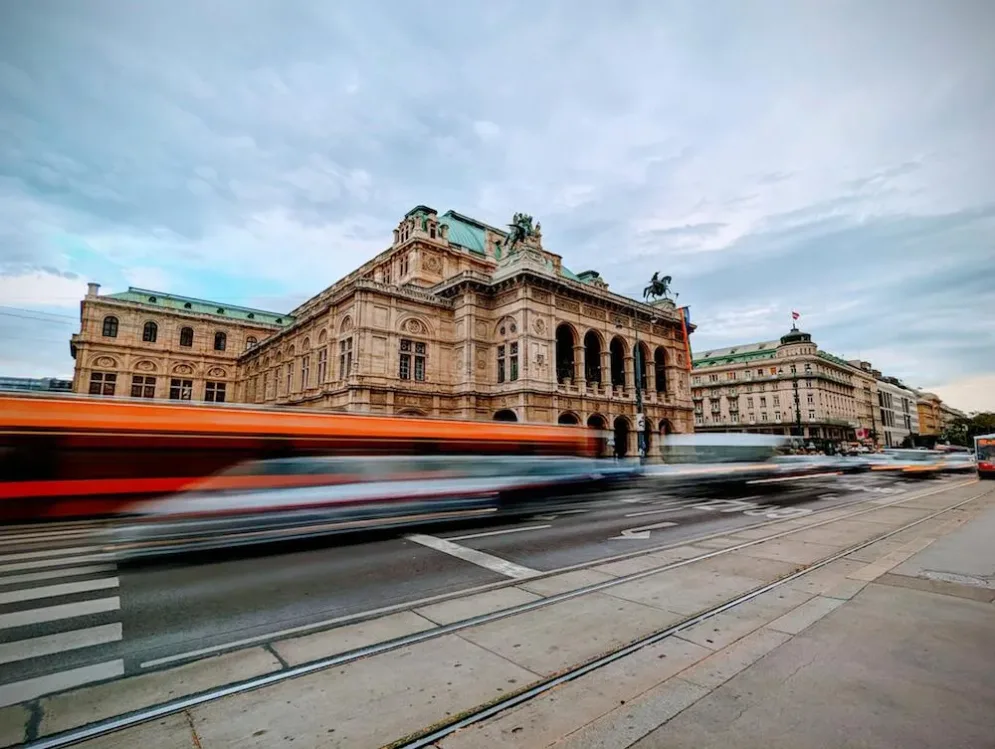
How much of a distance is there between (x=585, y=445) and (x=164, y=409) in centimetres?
1488

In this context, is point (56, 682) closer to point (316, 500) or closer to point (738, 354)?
point (316, 500)

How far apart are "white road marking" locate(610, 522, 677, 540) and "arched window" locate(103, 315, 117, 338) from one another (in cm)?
7159

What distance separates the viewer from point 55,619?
5.52m

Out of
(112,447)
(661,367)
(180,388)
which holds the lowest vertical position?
(112,447)

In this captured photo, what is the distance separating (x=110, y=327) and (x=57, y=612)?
7000 cm

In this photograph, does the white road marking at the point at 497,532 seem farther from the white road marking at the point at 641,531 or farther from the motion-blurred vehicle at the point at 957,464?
the motion-blurred vehicle at the point at 957,464

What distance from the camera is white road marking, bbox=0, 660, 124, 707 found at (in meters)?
3.80

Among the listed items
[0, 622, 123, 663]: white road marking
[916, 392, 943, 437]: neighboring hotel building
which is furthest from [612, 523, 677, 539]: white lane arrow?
[916, 392, 943, 437]: neighboring hotel building

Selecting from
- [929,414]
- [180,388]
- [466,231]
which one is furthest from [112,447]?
[929,414]

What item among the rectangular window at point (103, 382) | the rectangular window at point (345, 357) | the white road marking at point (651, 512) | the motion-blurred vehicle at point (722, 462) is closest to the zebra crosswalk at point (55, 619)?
the white road marking at point (651, 512)

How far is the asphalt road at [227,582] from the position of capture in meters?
4.70

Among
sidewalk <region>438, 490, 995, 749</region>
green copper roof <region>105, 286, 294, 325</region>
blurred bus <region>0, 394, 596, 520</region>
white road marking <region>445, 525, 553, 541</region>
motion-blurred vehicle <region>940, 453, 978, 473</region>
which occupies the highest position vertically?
green copper roof <region>105, 286, 294, 325</region>

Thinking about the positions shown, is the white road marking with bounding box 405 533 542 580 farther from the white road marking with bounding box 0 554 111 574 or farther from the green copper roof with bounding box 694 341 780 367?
the green copper roof with bounding box 694 341 780 367

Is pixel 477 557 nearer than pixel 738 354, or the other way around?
pixel 477 557
